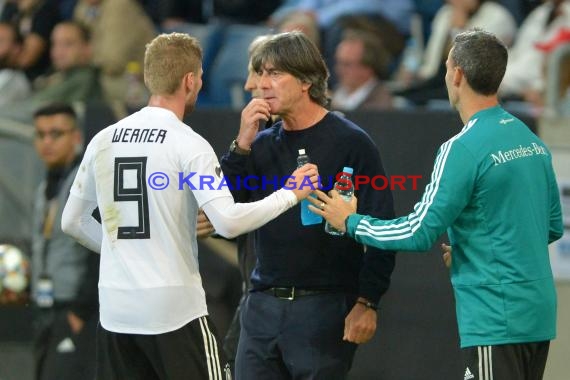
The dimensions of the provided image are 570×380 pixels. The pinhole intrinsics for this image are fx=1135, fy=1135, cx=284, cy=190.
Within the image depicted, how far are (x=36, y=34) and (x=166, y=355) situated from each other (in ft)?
19.0

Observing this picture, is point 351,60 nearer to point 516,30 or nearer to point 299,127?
point 516,30

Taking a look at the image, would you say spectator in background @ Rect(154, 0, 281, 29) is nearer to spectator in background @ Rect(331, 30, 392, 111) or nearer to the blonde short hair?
spectator in background @ Rect(331, 30, 392, 111)

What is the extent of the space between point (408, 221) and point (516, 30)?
14.7 ft

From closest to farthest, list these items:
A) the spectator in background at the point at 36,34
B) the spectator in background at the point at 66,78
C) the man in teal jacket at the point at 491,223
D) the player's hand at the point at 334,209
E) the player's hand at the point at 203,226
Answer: the man in teal jacket at the point at 491,223
the player's hand at the point at 334,209
the player's hand at the point at 203,226
the spectator in background at the point at 66,78
the spectator in background at the point at 36,34

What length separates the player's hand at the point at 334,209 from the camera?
4.98m

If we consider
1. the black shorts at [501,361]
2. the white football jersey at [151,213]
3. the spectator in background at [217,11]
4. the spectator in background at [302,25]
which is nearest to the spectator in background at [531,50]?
the spectator in background at [302,25]

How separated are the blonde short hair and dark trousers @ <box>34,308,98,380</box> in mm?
2676

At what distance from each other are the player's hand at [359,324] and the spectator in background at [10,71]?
482 centimetres

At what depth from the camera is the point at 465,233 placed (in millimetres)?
4711

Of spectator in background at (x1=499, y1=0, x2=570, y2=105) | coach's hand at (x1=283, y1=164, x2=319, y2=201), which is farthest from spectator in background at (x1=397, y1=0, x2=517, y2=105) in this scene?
coach's hand at (x1=283, y1=164, x2=319, y2=201)

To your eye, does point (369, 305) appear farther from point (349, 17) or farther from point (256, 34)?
point (256, 34)

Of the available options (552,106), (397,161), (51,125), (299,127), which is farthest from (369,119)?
(51,125)

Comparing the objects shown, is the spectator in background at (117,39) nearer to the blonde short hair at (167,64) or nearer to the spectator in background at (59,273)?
the spectator in background at (59,273)

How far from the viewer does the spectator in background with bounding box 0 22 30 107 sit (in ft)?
30.4
